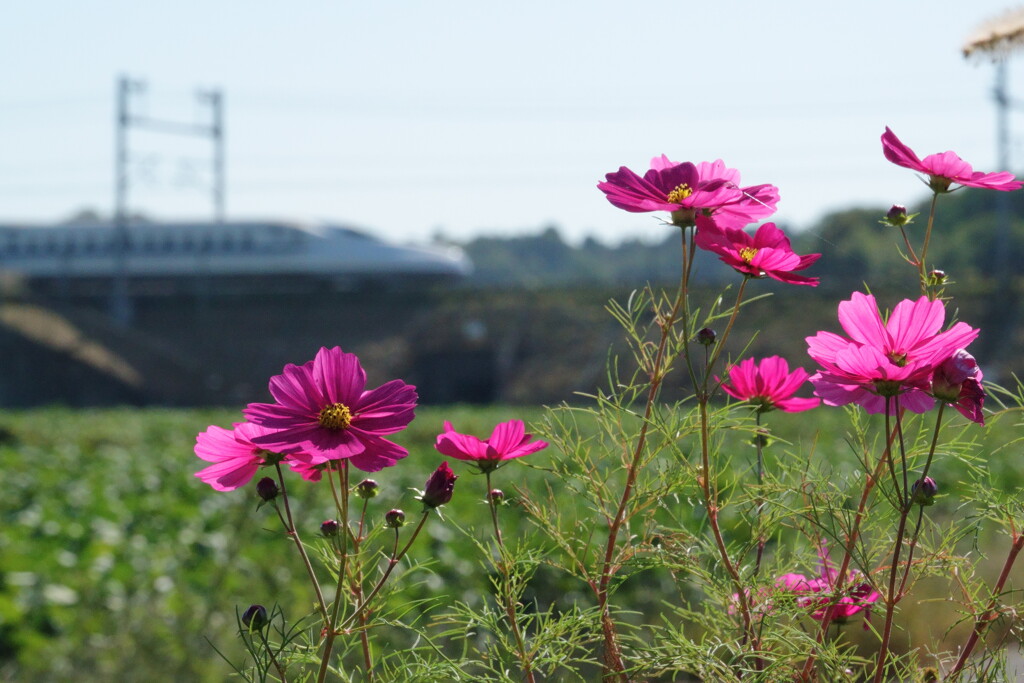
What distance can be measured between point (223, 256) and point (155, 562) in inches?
1108

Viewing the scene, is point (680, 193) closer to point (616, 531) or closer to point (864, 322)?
point (864, 322)

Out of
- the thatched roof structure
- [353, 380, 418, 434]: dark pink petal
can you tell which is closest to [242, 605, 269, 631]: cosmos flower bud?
[353, 380, 418, 434]: dark pink petal

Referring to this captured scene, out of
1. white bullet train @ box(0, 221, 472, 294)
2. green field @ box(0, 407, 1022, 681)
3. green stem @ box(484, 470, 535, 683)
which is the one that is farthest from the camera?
white bullet train @ box(0, 221, 472, 294)

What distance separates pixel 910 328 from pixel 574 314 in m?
28.7

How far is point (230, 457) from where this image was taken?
76 cm

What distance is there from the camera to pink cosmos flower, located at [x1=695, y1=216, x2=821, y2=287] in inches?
30.2

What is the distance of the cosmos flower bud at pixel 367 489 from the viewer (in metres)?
0.81

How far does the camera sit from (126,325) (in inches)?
1244

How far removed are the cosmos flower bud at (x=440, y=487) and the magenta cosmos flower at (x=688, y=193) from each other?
0.25 m

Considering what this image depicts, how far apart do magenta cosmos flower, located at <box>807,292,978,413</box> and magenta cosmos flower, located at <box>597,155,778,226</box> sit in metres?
0.12

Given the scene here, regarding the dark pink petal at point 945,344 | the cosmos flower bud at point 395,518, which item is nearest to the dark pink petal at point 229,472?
the cosmos flower bud at point 395,518

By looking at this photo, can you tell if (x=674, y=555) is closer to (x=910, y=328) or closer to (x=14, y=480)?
(x=910, y=328)

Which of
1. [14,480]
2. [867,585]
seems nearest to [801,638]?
[867,585]

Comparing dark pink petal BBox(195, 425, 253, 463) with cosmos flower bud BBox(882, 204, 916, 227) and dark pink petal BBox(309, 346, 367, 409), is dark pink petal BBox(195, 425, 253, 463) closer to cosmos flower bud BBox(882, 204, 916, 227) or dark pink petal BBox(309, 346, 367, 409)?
dark pink petal BBox(309, 346, 367, 409)
